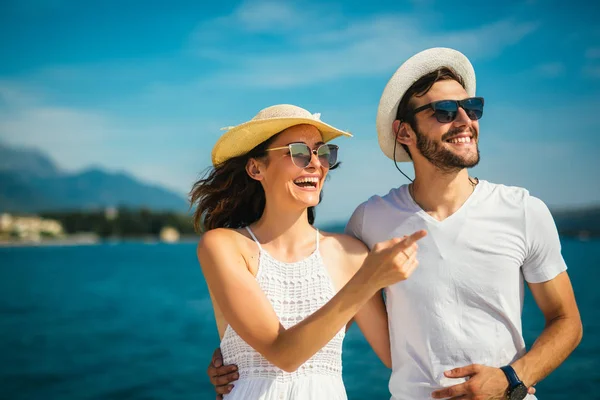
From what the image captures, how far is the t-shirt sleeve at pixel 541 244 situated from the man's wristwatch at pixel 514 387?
21.4 inches

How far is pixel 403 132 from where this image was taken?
3824mm

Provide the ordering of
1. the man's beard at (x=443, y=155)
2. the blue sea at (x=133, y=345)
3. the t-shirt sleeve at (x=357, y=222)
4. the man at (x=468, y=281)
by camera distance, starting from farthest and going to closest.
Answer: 1. the blue sea at (x=133, y=345)
2. the t-shirt sleeve at (x=357, y=222)
3. the man's beard at (x=443, y=155)
4. the man at (x=468, y=281)

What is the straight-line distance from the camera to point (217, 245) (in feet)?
11.3

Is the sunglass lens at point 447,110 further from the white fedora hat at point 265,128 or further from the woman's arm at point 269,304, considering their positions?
the woman's arm at point 269,304

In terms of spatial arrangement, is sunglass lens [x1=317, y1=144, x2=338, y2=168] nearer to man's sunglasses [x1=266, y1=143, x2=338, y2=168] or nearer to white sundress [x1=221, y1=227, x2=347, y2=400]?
man's sunglasses [x1=266, y1=143, x2=338, y2=168]

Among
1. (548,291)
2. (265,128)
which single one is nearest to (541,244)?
(548,291)

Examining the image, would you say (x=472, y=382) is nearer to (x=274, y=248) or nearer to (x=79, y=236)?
(x=274, y=248)

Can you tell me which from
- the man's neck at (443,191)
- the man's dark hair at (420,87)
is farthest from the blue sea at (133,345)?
the man's dark hair at (420,87)

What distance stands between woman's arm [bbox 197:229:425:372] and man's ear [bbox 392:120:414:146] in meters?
1.13

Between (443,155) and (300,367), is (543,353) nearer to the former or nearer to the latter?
(443,155)

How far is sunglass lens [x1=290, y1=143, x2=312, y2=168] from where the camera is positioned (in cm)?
361

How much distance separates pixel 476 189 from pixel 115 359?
30581 millimetres

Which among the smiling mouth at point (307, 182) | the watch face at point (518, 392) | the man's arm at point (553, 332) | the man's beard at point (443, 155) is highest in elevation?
the smiling mouth at point (307, 182)

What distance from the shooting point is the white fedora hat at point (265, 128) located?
3.62 m
